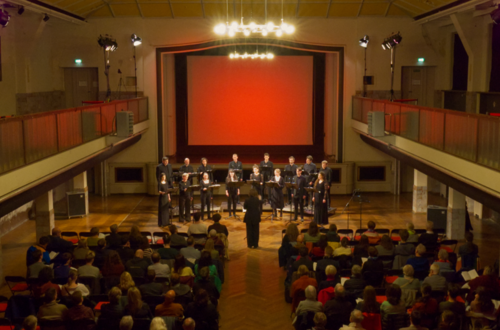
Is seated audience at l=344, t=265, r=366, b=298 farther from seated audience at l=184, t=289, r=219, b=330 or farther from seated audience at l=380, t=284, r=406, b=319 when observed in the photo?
seated audience at l=184, t=289, r=219, b=330

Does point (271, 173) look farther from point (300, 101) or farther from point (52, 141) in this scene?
point (52, 141)

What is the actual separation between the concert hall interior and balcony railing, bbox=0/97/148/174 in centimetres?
5

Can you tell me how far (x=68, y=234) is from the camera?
12719 millimetres

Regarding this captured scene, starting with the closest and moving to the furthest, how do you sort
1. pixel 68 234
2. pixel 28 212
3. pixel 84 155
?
1. pixel 68 234
2. pixel 84 155
3. pixel 28 212

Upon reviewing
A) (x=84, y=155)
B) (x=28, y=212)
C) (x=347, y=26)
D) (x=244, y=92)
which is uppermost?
(x=347, y=26)

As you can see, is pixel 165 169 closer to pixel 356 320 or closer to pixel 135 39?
pixel 135 39

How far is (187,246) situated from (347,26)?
39.6ft

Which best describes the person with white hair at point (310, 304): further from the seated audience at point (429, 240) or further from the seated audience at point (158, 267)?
the seated audience at point (429, 240)

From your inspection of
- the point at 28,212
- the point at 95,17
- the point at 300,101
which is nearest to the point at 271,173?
the point at 300,101

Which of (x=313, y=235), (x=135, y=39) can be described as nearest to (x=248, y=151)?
(x=135, y=39)

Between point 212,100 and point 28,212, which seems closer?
point 28,212

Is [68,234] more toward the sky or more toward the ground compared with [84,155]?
more toward the ground

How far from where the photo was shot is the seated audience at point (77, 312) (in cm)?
764

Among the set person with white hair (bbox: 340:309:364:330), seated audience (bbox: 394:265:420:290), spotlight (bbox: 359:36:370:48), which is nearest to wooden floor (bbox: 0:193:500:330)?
seated audience (bbox: 394:265:420:290)
